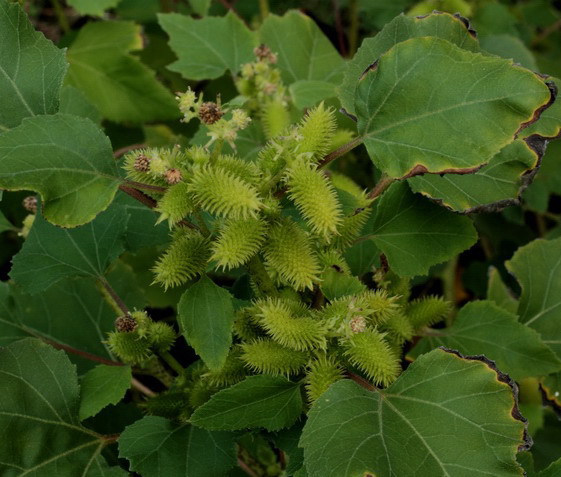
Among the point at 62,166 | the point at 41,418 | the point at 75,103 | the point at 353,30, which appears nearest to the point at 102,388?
the point at 41,418

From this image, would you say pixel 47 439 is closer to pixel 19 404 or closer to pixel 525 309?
pixel 19 404

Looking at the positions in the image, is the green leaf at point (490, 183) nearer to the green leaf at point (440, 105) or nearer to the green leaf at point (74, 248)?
the green leaf at point (440, 105)

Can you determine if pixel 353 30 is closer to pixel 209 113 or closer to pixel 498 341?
pixel 498 341

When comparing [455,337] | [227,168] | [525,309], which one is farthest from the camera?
[525,309]

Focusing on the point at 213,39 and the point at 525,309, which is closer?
the point at 525,309

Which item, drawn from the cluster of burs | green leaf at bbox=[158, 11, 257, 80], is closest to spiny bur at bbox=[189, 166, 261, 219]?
the cluster of burs

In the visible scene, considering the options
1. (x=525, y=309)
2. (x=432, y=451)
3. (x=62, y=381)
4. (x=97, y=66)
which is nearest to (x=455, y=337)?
(x=525, y=309)
